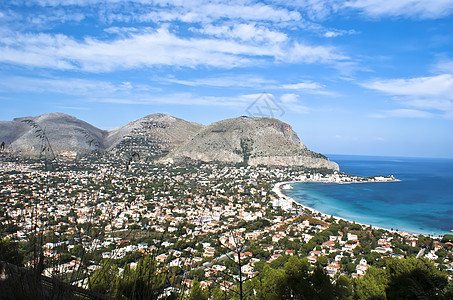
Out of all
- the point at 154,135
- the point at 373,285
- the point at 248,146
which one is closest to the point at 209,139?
the point at 248,146

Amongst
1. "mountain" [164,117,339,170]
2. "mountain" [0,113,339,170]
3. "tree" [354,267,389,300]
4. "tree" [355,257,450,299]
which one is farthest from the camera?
"mountain" [164,117,339,170]

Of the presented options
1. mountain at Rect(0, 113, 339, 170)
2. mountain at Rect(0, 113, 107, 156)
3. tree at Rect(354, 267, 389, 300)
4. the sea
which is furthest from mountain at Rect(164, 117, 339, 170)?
tree at Rect(354, 267, 389, 300)

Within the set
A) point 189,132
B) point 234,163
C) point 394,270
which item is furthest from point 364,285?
point 189,132

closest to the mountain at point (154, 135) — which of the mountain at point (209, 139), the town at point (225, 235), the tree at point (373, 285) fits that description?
the mountain at point (209, 139)

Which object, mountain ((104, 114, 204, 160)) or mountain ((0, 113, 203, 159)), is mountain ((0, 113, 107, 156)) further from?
mountain ((104, 114, 204, 160))

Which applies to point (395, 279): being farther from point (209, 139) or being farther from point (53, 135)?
point (209, 139)

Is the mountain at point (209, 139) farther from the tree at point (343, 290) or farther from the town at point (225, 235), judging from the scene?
the tree at point (343, 290)

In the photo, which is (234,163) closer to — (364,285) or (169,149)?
(169,149)

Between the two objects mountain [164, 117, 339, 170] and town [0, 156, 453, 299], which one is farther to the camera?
mountain [164, 117, 339, 170]

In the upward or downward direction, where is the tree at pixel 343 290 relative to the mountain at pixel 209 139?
downward
